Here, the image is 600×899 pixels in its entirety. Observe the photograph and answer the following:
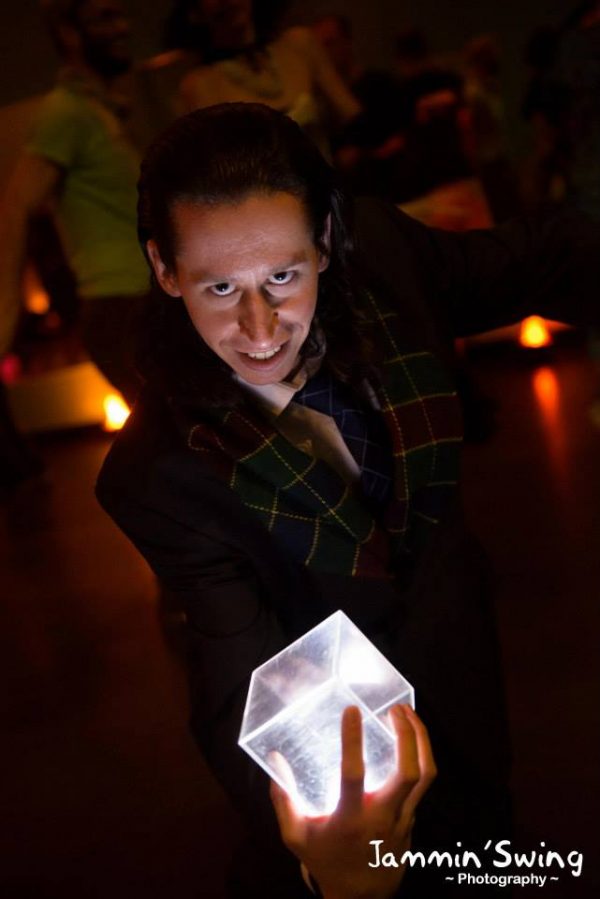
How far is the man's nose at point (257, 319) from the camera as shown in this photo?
1.07 meters

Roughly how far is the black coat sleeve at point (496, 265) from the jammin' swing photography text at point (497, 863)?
73 cm

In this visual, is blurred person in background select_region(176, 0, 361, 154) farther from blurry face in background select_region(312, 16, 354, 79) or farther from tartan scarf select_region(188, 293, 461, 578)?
blurry face in background select_region(312, 16, 354, 79)

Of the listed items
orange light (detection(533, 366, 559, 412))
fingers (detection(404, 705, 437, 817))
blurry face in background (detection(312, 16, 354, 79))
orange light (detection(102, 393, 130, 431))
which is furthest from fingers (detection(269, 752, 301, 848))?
blurry face in background (detection(312, 16, 354, 79))

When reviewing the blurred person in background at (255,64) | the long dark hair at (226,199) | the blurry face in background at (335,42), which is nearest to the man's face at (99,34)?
the blurred person in background at (255,64)

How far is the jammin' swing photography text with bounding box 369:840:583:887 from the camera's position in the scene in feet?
4.14

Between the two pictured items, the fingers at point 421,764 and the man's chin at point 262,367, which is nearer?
the fingers at point 421,764

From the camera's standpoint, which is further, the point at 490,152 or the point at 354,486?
the point at 490,152

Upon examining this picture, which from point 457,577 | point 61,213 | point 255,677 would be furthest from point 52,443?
point 255,677

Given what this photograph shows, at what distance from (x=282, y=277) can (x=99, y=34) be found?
1.41 metres

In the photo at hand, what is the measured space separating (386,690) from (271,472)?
0.30 m

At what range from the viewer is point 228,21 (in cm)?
228

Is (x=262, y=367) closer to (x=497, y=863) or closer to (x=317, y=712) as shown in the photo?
(x=317, y=712)

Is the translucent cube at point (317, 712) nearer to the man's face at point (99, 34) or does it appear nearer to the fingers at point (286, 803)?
the fingers at point (286, 803)

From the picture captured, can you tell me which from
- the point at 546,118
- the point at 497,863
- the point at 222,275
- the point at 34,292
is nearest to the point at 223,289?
the point at 222,275
